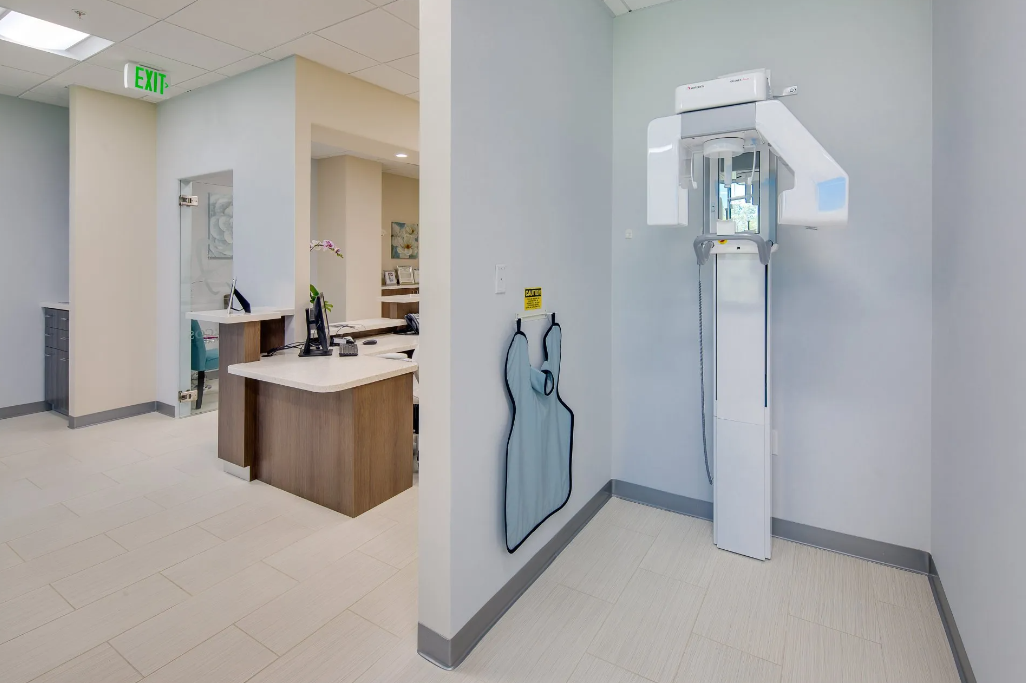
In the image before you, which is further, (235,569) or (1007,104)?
(235,569)

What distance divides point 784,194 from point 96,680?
2826 mm

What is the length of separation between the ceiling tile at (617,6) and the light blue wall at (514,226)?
4 centimetres

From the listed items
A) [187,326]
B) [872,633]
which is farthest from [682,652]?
[187,326]

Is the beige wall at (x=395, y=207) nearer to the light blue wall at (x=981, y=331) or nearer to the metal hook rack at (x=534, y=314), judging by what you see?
the metal hook rack at (x=534, y=314)

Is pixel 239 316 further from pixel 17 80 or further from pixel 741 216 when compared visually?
A: pixel 17 80

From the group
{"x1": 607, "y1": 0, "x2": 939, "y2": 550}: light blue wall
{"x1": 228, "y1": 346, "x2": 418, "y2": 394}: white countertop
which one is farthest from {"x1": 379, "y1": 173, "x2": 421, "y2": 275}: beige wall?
{"x1": 607, "y1": 0, "x2": 939, "y2": 550}: light blue wall

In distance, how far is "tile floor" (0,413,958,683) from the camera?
177cm

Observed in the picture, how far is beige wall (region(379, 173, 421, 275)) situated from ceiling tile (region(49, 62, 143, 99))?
131 inches

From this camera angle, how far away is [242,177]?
4.05 metres

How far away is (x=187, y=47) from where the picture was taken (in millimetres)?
3529

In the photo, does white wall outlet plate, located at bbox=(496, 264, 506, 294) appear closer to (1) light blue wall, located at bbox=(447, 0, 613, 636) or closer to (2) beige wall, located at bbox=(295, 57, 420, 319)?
(1) light blue wall, located at bbox=(447, 0, 613, 636)

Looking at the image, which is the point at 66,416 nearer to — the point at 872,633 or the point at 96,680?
the point at 96,680

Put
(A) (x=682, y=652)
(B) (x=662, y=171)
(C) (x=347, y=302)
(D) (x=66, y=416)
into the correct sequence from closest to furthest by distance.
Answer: (A) (x=682, y=652), (B) (x=662, y=171), (D) (x=66, y=416), (C) (x=347, y=302)

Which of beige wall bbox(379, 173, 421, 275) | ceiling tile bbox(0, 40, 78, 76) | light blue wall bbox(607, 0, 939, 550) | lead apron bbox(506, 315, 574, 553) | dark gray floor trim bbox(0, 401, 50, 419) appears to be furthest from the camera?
beige wall bbox(379, 173, 421, 275)
